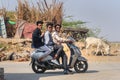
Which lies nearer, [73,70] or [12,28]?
[73,70]

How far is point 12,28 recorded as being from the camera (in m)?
27.2

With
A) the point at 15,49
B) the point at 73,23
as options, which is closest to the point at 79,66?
the point at 15,49

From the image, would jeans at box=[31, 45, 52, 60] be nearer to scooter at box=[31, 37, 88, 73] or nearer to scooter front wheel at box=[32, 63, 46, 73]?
scooter at box=[31, 37, 88, 73]

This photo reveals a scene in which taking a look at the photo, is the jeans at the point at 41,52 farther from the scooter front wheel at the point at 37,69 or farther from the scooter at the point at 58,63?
the scooter front wheel at the point at 37,69

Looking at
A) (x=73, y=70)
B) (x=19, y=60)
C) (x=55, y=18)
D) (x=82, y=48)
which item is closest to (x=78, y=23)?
(x=55, y=18)

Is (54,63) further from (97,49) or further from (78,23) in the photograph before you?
(78,23)

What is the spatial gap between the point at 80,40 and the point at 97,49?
109 inches

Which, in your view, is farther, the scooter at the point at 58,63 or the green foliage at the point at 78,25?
the green foliage at the point at 78,25

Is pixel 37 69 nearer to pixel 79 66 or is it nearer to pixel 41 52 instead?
pixel 41 52

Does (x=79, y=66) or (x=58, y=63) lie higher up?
(x=58, y=63)

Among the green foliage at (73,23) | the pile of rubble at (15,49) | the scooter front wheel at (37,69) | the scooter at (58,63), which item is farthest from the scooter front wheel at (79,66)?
the green foliage at (73,23)

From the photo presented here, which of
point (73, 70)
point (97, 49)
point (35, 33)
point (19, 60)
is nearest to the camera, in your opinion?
point (35, 33)

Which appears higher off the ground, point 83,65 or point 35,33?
point 35,33

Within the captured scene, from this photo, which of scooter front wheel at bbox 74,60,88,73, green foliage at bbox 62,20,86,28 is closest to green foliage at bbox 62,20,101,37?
green foliage at bbox 62,20,86,28
